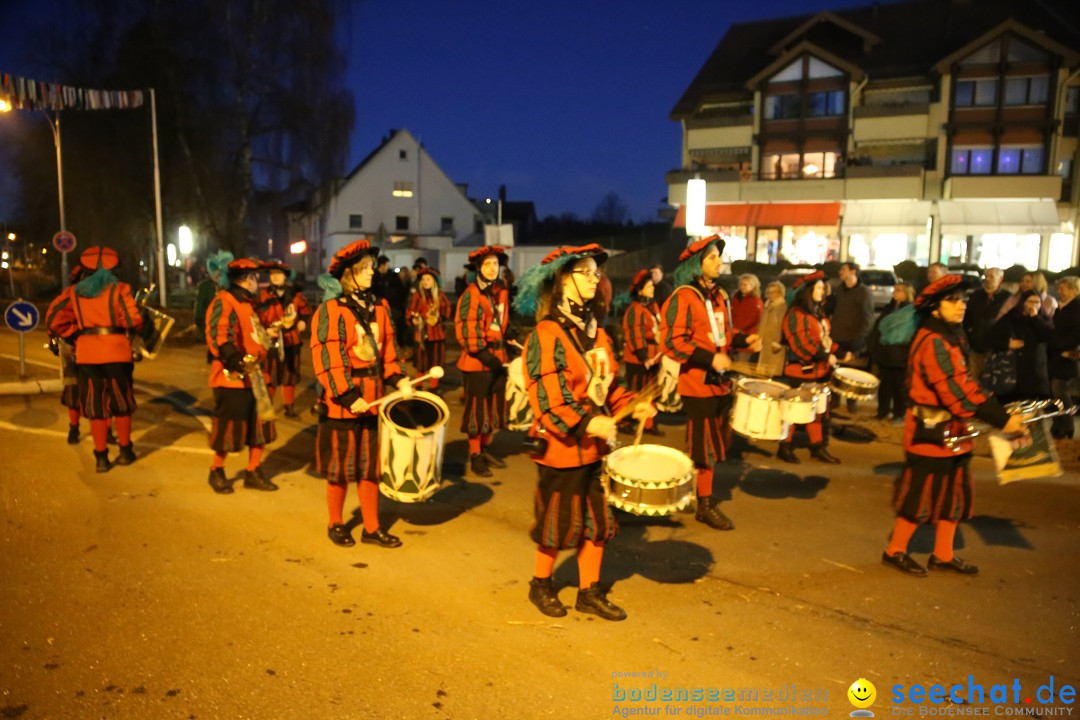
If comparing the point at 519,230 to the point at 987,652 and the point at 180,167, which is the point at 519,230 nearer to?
the point at 180,167

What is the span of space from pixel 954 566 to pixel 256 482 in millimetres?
5476

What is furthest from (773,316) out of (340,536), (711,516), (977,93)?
(977,93)

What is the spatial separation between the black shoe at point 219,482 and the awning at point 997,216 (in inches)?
1327

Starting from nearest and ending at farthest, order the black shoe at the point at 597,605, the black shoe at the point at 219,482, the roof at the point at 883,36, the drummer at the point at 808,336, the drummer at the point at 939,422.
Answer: the black shoe at the point at 597,605
the drummer at the point at 939,422
the black shoe at the point at 219,482
the drummer at the point at 808,336
the roof at the point at 883,36

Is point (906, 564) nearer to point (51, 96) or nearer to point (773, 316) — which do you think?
point (773, 316)

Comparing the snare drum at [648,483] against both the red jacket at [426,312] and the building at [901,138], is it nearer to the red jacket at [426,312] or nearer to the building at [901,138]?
the red jacket at [426,312]

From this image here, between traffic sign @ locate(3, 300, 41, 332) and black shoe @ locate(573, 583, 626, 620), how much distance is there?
9.59m

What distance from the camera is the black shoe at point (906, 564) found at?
17.5 ft

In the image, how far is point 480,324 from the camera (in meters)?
7.87

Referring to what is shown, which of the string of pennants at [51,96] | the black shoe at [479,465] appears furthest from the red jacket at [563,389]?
the string of pennants at [51,96]

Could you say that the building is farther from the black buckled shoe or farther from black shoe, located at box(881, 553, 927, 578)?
black shoe, located at box(881, 553, 927, 578)

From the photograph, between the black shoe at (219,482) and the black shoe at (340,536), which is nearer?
the black shoe at (340,536)

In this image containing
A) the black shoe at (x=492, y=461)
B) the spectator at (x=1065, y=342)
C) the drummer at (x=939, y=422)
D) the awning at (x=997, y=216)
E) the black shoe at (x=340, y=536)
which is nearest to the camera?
the drummer at (x=939, y=422)

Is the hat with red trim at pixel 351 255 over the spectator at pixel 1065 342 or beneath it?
over
